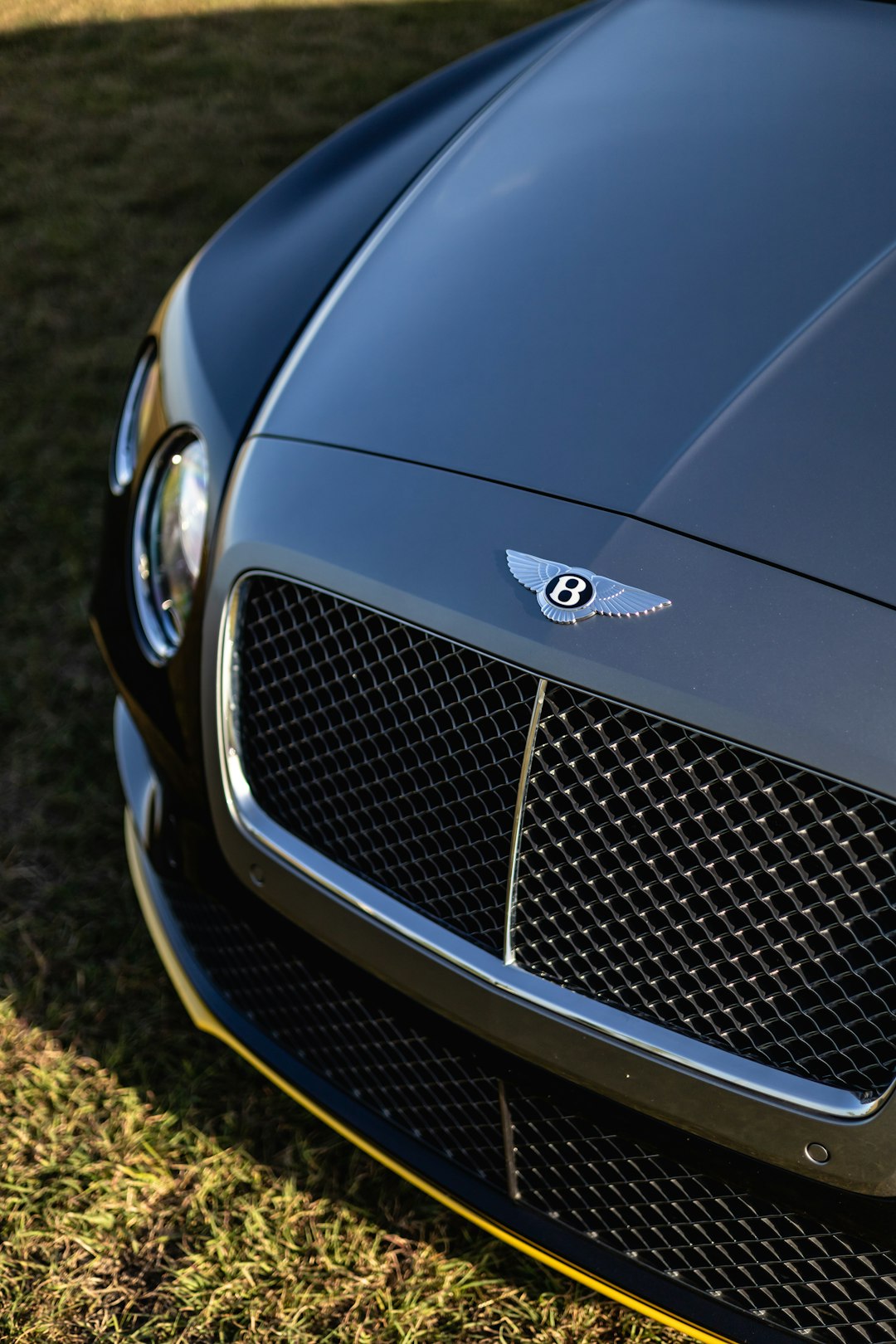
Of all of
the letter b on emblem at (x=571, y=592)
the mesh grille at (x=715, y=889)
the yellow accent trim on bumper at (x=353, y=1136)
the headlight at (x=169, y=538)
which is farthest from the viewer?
the headlight at (x=169, y=538)

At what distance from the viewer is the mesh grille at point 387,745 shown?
1.46m

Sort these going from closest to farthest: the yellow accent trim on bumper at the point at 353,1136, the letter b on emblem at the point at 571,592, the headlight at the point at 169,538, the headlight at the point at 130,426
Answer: the letter b on emblem at the point at 571,592, the yellow accent trim on bumper at the point at 353,1136, the headlight at the point at 169,538, the headlight at the point at 130,426

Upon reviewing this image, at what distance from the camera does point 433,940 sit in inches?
60.6

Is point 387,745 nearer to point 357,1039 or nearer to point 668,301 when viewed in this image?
point 357,1039

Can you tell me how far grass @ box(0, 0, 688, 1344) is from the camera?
1892 mm

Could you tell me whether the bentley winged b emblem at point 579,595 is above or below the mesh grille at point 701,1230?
above

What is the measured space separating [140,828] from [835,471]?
1266 mm

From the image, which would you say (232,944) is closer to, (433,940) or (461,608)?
(433,940)

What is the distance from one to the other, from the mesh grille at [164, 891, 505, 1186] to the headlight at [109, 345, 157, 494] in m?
0.74

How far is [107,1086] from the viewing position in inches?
86.4

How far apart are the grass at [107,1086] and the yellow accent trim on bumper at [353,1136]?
12 cm

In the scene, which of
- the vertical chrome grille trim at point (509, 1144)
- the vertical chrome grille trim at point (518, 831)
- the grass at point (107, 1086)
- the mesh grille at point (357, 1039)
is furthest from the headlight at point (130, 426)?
the vertical chrome grille trim at point (509, 1144)

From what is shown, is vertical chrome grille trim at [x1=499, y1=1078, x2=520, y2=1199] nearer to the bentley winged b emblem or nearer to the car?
the car

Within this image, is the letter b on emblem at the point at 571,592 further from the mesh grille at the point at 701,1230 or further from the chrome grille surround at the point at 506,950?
the mesh grille at the point at 701,1230
